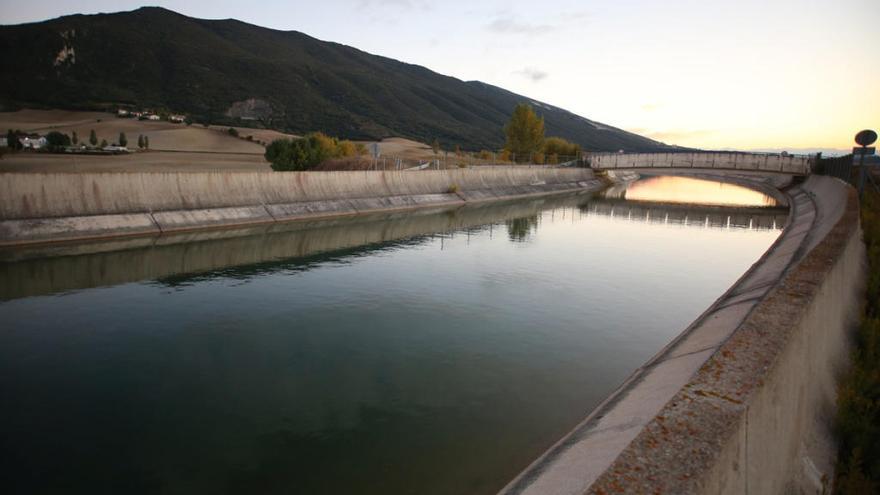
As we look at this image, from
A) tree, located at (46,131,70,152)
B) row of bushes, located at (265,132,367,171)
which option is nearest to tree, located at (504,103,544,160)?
row of bushes, located at (265,132,367,171)

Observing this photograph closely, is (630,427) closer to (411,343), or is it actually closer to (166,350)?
(411,343)

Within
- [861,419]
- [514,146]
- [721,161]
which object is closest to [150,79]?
[514,146]

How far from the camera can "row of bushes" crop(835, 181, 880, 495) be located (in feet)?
21.8

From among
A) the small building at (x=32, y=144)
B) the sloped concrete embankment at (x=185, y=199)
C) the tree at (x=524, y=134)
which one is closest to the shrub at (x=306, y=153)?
the sloped concrete embankment at (x=185, y=199)

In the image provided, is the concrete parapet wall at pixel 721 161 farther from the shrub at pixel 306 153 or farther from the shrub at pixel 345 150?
the shrub at pixel 306 153

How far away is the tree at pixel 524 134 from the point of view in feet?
313

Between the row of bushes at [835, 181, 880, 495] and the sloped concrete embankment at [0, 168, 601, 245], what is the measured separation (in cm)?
3122

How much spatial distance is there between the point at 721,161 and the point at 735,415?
7765 centimetres

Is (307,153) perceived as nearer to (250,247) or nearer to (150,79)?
(250,247)

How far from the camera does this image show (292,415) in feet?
35.0

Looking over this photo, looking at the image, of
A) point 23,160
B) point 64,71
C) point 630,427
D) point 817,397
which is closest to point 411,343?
point 630,427

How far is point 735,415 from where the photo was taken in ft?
17.1

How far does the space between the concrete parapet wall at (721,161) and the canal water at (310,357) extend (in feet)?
152

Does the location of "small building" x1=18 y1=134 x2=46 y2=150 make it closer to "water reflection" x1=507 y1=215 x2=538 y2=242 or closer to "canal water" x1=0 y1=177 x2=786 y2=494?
"canal water" x1=0 y1=177 x2=786 y2=494
